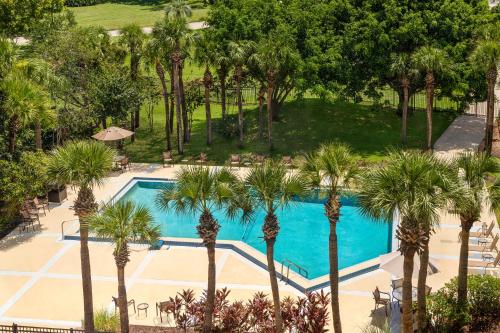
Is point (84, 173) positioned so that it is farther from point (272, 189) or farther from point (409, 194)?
point (409, 194)

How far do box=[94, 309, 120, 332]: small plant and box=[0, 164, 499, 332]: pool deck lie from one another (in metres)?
0.76

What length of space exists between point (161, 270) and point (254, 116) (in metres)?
20.1

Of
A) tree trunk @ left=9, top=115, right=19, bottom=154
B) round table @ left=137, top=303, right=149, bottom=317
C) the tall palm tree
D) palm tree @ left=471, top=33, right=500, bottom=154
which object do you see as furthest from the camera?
the tall palm tree

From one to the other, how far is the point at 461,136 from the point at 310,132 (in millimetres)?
8811

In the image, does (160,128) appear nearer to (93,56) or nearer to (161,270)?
(93,56)

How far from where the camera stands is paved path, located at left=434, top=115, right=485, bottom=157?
38469 millimetres

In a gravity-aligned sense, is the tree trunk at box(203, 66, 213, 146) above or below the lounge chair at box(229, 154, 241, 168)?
above

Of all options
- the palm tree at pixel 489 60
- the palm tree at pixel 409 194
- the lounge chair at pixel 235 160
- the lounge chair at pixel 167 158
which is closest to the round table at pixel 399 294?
the palm tree at pixel 409 194

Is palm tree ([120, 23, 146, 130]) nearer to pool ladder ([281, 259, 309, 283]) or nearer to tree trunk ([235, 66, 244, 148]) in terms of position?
tree trunk ([235, 66, 244, 148])

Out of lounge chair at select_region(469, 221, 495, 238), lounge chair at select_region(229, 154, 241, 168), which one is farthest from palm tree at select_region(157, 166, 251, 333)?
lounge chair at select_region(229, 154, 241, 168)

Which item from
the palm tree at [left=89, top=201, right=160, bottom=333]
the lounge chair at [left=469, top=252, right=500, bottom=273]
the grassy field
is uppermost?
the grassy field

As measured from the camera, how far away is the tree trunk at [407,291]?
1745cm

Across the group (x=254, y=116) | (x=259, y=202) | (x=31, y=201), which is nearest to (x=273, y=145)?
(x=254, y=116)

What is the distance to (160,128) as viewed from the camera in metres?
44.0
